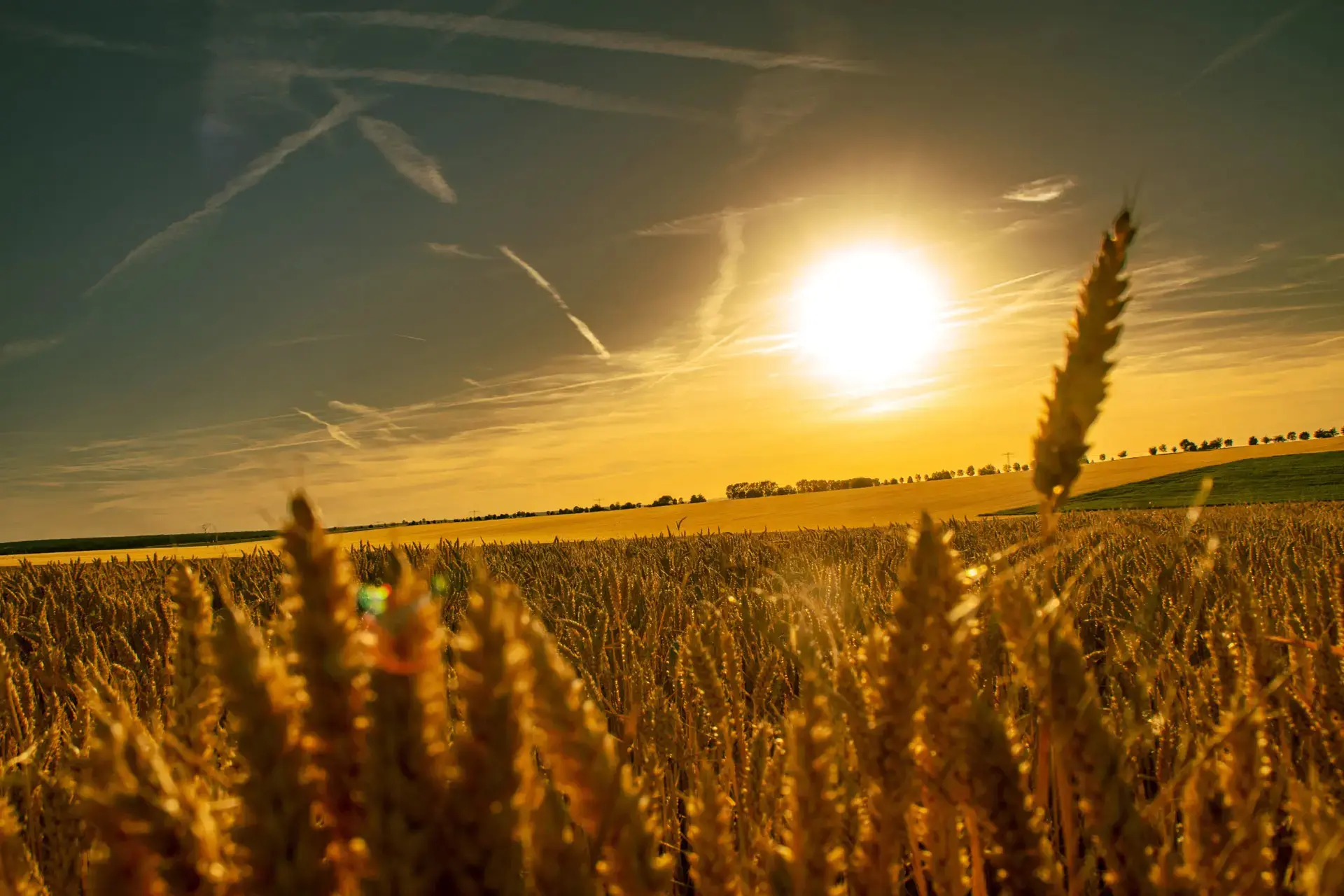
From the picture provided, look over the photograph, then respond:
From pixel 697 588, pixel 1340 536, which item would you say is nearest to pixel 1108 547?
pixel 1340 536

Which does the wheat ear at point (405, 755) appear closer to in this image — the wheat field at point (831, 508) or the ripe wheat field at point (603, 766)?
the ripe wheat field at point (603, 766)

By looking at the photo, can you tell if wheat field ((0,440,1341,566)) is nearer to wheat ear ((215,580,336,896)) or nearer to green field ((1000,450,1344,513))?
green field ((1000,450,1344,513))

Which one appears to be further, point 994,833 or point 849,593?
point 849,593

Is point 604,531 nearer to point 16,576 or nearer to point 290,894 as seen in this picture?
point 16,576

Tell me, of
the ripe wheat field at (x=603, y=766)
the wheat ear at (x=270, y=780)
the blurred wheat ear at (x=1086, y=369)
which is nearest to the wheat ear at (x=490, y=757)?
the ripe wheat field at (x=603, y=766)

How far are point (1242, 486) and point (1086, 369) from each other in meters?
43.9

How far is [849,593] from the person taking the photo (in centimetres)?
249

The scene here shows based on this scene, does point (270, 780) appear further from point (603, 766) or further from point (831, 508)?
point (831, 508)

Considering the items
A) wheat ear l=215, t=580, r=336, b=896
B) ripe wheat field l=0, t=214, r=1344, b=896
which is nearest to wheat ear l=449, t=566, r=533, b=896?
ripe wheat field l=0, t=214, r=1344, b=896

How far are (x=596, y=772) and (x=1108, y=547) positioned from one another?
7.96 metres

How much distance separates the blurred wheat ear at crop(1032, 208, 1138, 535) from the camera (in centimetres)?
86

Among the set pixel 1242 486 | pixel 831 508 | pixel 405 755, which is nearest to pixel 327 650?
pixel 405 755

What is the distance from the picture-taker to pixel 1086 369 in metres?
0.87

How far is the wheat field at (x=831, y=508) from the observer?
30.6m
